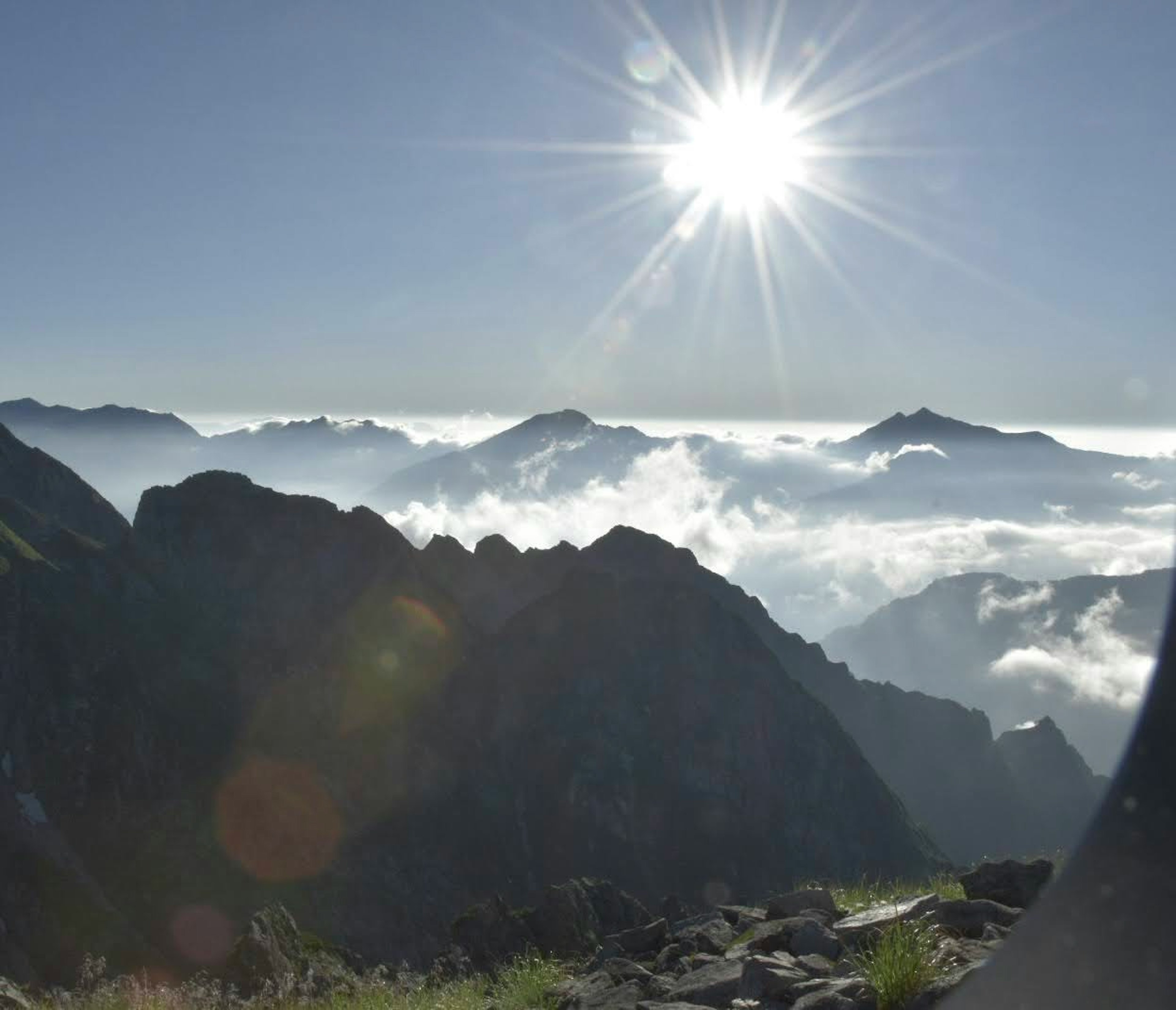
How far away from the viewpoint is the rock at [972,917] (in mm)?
9781

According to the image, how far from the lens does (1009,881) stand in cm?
1221

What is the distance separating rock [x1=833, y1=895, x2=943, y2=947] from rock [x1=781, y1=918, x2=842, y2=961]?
0.42ft

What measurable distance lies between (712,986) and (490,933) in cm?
2934

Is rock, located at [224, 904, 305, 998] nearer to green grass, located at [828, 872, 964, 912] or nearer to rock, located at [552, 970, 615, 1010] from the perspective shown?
rock, located at [552, 970, 615, 1010]

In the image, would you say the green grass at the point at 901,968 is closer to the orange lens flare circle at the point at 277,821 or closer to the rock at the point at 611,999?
the rock at the point at 611,999

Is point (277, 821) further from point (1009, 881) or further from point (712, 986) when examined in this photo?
point (712, 986)

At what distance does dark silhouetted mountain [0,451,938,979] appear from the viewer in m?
113

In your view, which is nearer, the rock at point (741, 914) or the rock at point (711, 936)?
the rock at point (711, 936)

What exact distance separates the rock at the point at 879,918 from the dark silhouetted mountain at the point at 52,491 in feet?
579

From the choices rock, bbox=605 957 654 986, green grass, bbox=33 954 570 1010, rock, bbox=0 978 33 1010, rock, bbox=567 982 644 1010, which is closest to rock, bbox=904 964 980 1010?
rock, bbox=567 982 644 1010

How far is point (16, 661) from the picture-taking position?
120062 millimetres

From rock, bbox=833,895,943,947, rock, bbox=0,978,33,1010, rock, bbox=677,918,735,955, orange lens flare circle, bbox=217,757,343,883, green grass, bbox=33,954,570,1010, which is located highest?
rock, bbox=833,895,943,947

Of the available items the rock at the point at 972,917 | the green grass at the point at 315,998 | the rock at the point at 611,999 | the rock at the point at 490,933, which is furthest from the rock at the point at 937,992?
the rock at the point at 490,933

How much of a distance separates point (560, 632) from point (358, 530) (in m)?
45.5
